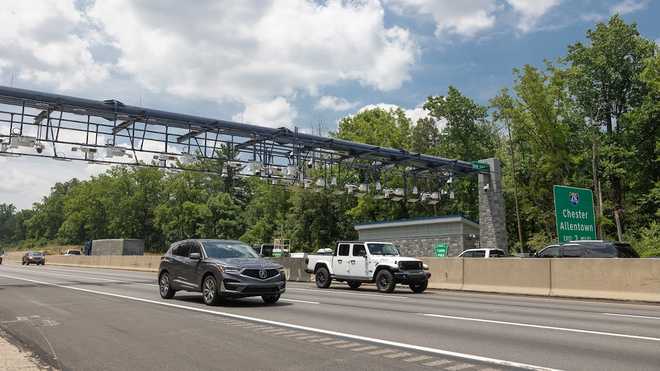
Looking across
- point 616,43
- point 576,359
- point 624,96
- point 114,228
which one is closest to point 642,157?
point 624,96

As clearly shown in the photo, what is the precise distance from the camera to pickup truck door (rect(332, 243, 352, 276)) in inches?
879

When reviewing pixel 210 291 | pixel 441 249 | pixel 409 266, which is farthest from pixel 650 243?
pixel 210 291

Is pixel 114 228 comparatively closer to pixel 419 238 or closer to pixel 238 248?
pixel 419 238

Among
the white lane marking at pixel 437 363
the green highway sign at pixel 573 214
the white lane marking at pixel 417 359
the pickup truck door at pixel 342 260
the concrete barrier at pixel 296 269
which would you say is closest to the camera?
the white lane marking at pixel 437 363

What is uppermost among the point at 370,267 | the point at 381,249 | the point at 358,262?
the point at 381,249

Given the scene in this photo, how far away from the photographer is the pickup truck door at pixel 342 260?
22.3 metres

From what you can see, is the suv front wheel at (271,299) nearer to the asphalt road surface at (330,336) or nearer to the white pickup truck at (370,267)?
the asphalt road surface at (330,336)

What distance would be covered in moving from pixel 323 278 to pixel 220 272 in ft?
32.5

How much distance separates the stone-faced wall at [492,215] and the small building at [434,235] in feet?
3.11

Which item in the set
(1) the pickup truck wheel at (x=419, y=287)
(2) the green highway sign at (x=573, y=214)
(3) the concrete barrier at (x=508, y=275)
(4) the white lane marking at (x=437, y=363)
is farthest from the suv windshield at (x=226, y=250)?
(2) the green highway sign at (x=573, y=214)

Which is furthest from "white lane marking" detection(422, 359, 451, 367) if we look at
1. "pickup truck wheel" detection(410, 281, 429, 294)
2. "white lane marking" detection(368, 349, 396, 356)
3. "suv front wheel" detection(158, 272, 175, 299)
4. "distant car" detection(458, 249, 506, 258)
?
"distant car" detection(458, 249, 506, 258)

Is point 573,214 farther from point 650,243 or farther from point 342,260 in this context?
point 650,243

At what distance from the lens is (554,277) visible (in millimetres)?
19781

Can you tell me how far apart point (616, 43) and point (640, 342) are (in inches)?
1655
